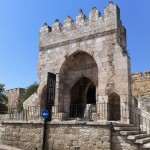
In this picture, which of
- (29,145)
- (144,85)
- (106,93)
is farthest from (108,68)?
(144,85)

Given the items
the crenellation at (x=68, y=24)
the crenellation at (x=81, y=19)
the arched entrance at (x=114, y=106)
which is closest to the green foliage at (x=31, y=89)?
the crenellation at (x=68, y=24)

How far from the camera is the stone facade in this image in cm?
2975

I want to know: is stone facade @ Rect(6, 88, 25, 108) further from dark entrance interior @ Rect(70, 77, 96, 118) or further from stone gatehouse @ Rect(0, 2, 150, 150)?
dark entrance interior @ Rect(70, 77, 96, 118)

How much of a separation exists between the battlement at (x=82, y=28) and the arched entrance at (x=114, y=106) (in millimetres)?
2972

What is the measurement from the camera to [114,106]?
39.3ft

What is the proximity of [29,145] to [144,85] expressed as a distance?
12174 mm

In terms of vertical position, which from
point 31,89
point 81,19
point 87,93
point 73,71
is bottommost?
point 87,93

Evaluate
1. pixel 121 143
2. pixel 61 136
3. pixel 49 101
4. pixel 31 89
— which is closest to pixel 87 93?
pixel 49 101

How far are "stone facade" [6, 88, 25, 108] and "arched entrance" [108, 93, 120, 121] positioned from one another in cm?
1947

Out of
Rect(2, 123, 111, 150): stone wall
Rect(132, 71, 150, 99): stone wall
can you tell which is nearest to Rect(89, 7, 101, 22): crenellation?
Rect(2, 123, 111, 150): stone wall

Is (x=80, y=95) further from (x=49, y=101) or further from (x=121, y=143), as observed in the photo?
(x=121, y=143)

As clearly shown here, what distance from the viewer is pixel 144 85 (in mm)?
19641

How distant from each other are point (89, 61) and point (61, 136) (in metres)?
5.34

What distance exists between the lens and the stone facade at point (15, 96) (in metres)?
29.8
